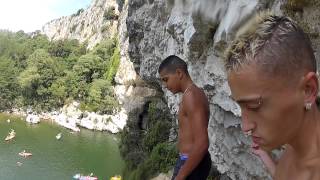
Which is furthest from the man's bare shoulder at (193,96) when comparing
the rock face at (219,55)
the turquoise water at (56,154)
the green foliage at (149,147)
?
the turquoise water at (56,154)

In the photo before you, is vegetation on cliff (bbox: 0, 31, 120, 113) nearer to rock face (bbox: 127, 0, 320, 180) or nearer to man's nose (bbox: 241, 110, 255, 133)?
rock face (bbox: 127, 0, 320, 180)

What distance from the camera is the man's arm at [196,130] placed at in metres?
3.66

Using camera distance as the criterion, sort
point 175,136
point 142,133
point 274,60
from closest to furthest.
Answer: point 274,60, point 175,136, point 142,133

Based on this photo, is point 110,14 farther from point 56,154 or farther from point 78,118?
point 56,154

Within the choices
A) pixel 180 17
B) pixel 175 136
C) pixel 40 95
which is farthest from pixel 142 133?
pixel 40 95

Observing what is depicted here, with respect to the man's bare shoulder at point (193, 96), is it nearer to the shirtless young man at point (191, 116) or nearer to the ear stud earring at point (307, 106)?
the shirtless young man at point (191, 116)

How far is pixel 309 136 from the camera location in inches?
58.0

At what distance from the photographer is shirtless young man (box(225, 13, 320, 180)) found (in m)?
1.37

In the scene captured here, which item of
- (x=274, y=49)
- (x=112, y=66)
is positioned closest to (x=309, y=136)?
(x=274, y=49)

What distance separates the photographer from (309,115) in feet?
4.77

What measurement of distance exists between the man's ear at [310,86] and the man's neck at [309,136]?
Result: 7 centimetres

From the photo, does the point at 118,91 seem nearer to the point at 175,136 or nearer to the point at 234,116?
the point at 175,136

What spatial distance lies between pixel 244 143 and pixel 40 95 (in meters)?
48.3

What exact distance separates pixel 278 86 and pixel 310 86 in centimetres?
10
